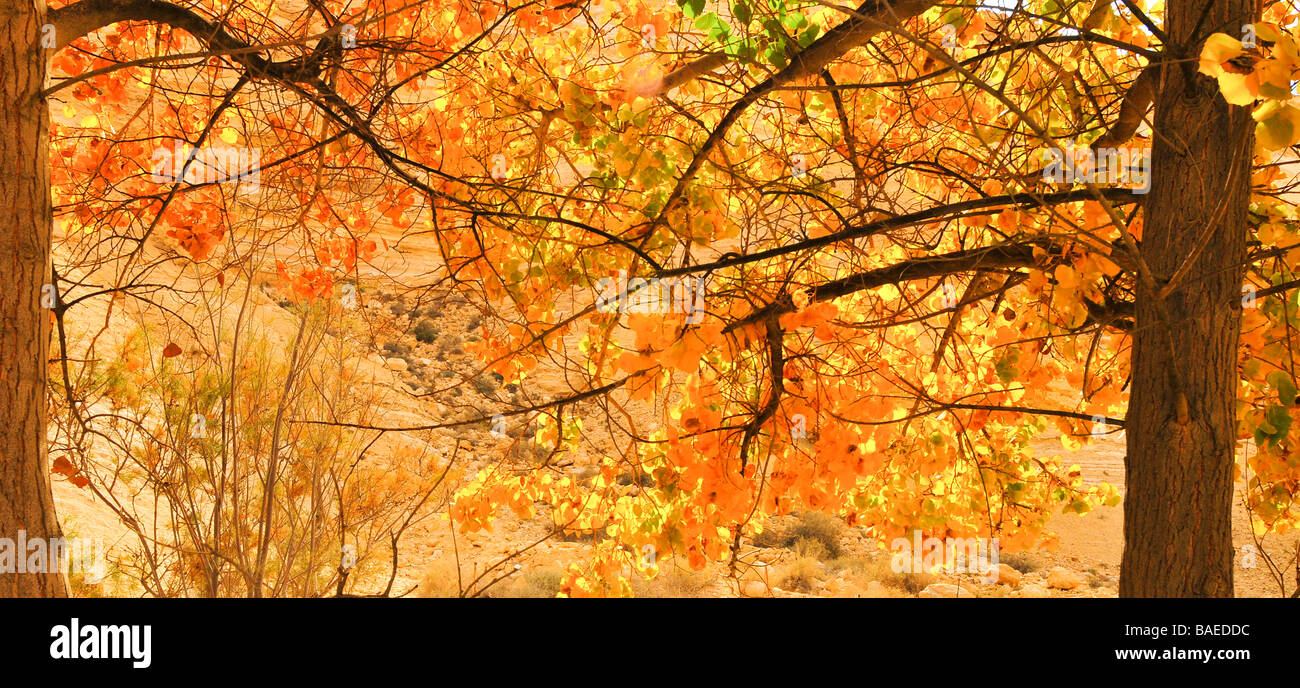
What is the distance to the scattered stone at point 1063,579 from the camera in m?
9.98

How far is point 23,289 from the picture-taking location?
6.50ft

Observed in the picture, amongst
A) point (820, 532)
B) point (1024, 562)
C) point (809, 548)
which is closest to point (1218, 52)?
point (809, 548)

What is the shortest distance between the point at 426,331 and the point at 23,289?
16.1m

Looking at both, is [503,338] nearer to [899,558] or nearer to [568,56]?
[568,56]

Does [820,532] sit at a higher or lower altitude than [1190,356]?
lower

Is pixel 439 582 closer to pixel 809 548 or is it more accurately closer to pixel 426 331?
pixel 809 548

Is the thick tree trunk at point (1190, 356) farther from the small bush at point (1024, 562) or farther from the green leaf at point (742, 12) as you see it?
the small bush at point (1024, 562)

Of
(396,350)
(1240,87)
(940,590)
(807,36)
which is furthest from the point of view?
(396,350)

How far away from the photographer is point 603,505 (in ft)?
12.4

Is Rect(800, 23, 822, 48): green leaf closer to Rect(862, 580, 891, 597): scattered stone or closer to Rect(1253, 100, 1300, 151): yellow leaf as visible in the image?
Rect(1253, 100, 1300, 151): yellow leaf
